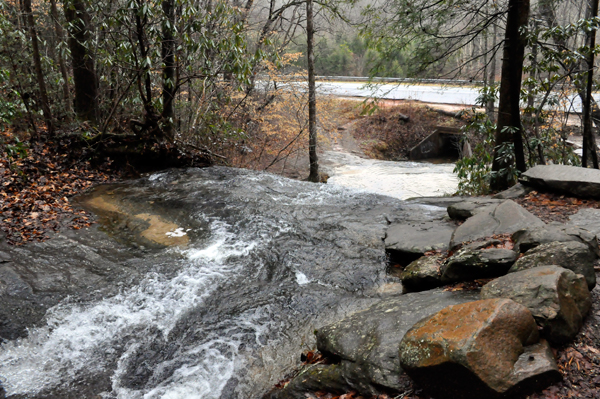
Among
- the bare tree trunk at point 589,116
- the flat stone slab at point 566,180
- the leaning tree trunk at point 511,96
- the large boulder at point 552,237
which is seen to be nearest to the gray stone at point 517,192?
the flat stone slab at point 566,180

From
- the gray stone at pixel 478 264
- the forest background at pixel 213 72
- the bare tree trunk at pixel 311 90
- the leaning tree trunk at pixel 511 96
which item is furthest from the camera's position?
the bare tree trunk at pixel 311 90

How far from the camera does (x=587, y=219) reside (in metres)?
4.93

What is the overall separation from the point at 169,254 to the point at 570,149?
9.24m

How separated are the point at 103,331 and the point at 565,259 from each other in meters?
4.52

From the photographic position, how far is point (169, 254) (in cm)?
567

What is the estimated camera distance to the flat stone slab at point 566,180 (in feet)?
19.2

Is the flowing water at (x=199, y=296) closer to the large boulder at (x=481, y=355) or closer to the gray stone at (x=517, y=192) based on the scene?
the gray stone at (x=517, y=192)

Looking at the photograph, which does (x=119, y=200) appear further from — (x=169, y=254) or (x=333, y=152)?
(x=333, y=152)

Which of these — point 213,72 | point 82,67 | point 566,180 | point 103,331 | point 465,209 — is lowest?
point 103,331

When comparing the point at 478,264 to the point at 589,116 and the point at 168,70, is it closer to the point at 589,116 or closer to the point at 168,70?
the point at 589,116

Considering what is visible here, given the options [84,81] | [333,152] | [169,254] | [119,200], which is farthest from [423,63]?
[333,152]

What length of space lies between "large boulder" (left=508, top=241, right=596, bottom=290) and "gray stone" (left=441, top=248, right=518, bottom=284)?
0.47ft

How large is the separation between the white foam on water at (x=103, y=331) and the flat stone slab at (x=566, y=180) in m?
5.27

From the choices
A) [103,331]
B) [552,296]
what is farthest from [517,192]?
[103,331]
